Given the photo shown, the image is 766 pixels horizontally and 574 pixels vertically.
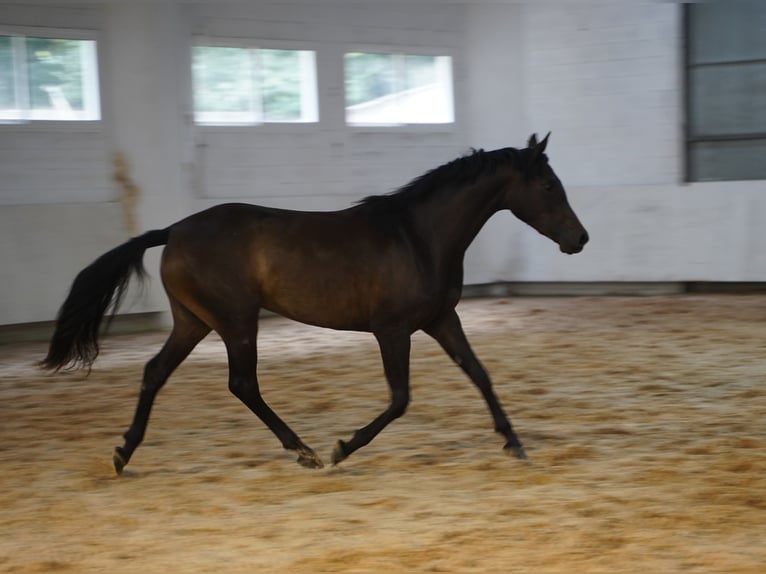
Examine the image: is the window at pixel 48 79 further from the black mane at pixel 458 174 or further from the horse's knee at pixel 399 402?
the horse's knee at pixel 399 402

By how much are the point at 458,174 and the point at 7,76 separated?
6.70m

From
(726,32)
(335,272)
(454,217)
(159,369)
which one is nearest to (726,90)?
(726,32)

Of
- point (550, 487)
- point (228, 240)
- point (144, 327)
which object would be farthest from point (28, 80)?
point (550, 487)

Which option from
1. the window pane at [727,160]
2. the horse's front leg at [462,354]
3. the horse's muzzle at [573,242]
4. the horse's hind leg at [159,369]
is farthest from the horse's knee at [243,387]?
the window pane at [727,160]

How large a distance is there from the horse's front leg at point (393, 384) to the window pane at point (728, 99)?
27.6 ft

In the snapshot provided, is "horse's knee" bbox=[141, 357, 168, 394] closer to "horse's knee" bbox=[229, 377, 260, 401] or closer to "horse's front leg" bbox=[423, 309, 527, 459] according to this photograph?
"horse's knee" bbox=[229, 377, 260, 401]

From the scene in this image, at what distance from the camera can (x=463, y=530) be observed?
402 centimetres

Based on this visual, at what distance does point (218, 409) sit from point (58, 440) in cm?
115

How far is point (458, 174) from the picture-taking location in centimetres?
532

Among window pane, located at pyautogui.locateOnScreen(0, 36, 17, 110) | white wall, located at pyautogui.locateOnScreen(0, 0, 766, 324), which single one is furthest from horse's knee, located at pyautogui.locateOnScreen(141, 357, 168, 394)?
window pane, located at pyautogui.locateOnScreen(0, 36, 17, 110)

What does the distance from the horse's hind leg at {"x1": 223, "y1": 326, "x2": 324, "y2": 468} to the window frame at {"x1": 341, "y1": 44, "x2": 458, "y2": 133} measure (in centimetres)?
779

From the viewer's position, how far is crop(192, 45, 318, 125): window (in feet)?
38.6

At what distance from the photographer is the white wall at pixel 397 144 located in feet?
35.0

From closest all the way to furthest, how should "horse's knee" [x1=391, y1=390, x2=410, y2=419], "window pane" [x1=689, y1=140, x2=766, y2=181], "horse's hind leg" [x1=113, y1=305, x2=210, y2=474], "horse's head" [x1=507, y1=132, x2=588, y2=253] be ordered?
"horse's knee" [x1=391, y1=390, x2=410, y2=419] → "horse's hind leg" [x1=113, y1=305, x2=210, y2=474] → "horse's head" [x1=507, y1=132, x2=588, y2=253] → "window pane" [x1=689, y1=140, x2=766, y2=181]
